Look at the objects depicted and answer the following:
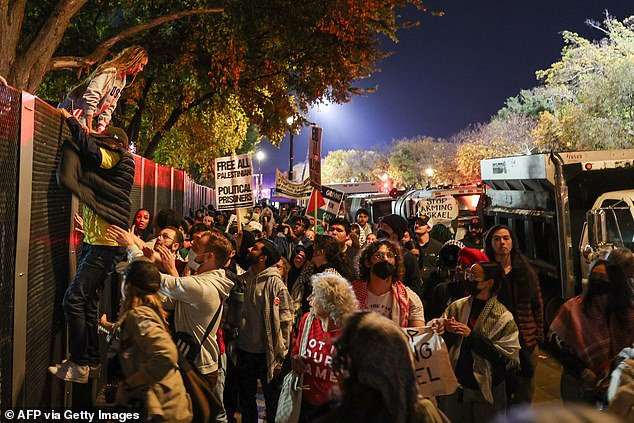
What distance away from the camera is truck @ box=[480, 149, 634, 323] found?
9.83 meters

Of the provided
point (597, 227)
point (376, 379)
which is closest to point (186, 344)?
point (376, 379)

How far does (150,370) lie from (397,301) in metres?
2.27

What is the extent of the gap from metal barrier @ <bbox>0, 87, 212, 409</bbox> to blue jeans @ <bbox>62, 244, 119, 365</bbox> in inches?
5.9

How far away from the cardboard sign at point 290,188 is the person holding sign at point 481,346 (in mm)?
8615

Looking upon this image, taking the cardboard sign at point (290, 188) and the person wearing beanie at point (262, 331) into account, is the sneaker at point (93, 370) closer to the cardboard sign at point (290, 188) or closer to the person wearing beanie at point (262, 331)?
the person wearing beanie at point (262, 331)

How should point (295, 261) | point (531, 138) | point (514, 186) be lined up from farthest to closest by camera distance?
point (531, 138), point (514, 186), point (295, 261)

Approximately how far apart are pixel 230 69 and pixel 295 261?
10698 millimetres

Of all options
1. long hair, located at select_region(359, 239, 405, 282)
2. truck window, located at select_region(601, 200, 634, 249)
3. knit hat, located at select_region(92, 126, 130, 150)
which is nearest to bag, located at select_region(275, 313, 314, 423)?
long hair, located at select_region(359, 239, 405, 282)

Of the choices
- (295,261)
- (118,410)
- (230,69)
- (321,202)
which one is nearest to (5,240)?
(118,410)

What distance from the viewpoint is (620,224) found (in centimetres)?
988

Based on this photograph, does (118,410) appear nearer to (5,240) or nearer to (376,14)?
(5,240)

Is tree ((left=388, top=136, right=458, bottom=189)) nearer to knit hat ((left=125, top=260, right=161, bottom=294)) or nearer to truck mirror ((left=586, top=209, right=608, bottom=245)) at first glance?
truck mirror ((left=586, top=209, right=608, bottom=245))

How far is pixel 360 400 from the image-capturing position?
2512 millimetres

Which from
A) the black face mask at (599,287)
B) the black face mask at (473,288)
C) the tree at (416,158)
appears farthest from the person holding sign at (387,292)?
the tree at (416,158)
